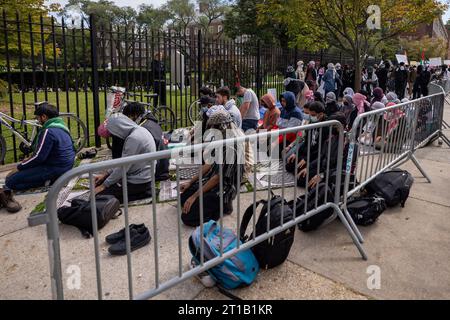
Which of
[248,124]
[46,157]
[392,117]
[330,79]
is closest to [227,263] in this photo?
[392,117]

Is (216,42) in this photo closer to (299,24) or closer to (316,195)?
(299,24)

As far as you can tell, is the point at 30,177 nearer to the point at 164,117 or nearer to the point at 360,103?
the point at 164,117

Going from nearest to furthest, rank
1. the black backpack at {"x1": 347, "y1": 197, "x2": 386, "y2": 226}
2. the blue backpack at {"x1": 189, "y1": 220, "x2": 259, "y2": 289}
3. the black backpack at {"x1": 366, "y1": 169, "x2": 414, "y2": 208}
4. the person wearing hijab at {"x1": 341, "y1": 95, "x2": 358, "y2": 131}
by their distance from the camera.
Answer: the blue backpack at {"x1": 189, "y1": 220, "x2": 259, "y2": 289} < the black backpack at {"x1": 347, "y1": 197, "x2": 386, "y2": 226} < the black backpack at {"x1": 366, "y1": 169, "x2": 414, "y2": 208} < the person wearing hijab at {"x1": 341, "y1": 95, "x2": 358, "y2": 131}

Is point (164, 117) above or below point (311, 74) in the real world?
below

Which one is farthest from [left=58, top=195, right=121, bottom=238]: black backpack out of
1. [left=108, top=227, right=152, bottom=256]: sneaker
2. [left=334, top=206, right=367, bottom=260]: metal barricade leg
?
[left=334, top=206, right=367, bottom=260]: metal barricade leg

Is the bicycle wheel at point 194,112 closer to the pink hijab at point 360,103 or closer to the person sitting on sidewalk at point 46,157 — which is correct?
the pink hijab at point 360,103

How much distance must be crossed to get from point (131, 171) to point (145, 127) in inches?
40.9

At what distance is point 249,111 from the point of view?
311 inches

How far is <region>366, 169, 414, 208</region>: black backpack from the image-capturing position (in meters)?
4.46

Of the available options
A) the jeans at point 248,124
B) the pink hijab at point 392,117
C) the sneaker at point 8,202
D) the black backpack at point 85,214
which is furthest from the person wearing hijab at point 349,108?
the sneaker at point 8,202

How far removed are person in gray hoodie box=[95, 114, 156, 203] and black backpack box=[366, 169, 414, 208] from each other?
108 inches

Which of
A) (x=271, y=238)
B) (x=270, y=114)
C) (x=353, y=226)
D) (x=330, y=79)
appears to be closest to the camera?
(x=271, y=238)

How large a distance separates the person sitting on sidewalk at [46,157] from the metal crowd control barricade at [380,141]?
3664 mm

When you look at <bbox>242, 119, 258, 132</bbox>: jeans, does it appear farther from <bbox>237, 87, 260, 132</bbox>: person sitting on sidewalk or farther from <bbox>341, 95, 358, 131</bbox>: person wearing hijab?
<bbox>341, 95, 358, 131</bbox>: person wearing hijab
